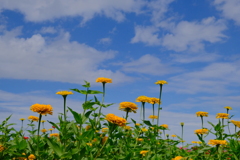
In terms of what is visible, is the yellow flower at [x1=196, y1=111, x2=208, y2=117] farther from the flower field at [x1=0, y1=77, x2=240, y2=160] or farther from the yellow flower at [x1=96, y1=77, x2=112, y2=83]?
the yellow flower at [x1=96, y1=77, x2=112, y2=83]

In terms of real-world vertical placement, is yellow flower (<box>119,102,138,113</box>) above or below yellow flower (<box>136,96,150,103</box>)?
below

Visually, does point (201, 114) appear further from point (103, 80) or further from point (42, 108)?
point (42, 108)

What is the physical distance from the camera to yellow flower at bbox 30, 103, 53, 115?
2832mm

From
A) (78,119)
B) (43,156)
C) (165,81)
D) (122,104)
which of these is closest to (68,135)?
(78,119)

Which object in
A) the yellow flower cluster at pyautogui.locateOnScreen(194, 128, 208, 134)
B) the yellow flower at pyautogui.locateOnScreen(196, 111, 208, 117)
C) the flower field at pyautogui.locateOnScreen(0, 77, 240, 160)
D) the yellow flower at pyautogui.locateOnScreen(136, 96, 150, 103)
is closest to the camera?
the flower field at pyautogui.locateOnScreen(0, 77, 240, 160)

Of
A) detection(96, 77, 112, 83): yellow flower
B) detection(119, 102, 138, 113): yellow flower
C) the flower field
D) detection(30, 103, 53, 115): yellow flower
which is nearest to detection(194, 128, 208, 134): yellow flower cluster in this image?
the flower field

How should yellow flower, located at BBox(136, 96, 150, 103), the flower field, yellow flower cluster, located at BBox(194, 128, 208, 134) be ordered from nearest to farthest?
the flower field → yellow flower, located at BBox(136, 96, 150, 103) → yellow flower cluster, located at BBox(194, 128, 208, 134)

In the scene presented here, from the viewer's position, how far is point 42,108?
284 centimetres

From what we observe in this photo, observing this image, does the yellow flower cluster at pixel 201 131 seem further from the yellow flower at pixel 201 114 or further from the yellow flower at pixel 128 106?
the yellow flower at pixel 128 106

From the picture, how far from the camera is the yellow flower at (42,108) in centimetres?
283

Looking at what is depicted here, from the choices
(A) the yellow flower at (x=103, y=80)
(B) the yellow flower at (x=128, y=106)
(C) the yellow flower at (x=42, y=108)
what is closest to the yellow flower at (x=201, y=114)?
(B) the yellow flower at (x=128, y=106)

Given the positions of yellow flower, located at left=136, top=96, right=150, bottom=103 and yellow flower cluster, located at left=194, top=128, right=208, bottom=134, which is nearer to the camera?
yellow flower, located at left=136, top=96, right=150, bottom=103

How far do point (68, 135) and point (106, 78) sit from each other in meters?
1.41

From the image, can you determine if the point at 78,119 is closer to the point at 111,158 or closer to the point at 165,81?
the point at 111,158
